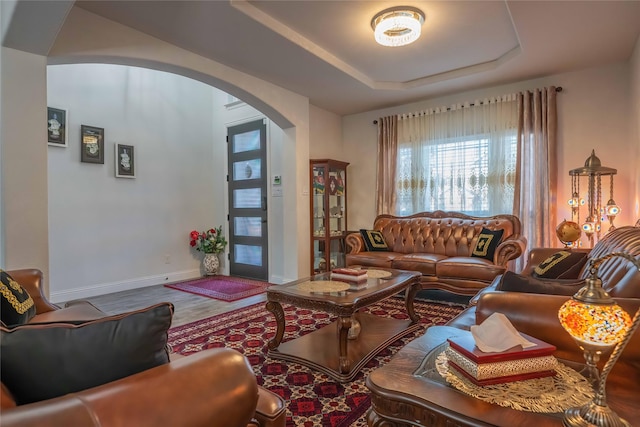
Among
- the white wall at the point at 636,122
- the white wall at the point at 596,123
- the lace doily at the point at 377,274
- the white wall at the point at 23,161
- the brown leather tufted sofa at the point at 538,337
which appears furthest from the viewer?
the white wall at the point at 596,123

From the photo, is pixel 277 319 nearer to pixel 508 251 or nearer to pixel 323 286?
pixel 323 286

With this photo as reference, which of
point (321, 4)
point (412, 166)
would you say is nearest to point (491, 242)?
point (412, 166)

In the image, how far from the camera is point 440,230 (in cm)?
450

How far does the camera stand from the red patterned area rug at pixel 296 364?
181 centimetres

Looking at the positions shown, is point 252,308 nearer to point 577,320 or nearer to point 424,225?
point 424,225

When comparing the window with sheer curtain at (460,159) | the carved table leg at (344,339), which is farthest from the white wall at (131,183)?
the carved table leg at (344,339)

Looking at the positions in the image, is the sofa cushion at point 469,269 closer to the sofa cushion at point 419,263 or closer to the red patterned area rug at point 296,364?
the sofa cushion at point 419,263

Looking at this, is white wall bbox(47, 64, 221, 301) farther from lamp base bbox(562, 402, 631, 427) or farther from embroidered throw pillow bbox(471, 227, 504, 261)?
lamp base bbox(562, 402, 631, 427)

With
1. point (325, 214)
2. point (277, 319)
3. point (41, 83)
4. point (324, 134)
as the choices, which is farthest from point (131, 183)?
point (277, 319)

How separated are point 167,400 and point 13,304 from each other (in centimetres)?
146

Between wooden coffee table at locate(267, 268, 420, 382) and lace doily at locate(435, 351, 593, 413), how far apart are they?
1124mm

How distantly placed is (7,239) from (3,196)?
29 centimetres

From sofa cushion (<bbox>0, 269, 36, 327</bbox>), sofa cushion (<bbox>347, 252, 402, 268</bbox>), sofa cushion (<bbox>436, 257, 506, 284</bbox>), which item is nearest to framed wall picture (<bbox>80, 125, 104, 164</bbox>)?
sofa cushion (<bbox>0, 269, 36, 327</bbox>)

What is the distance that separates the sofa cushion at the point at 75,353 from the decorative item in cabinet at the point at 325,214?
161 inches
